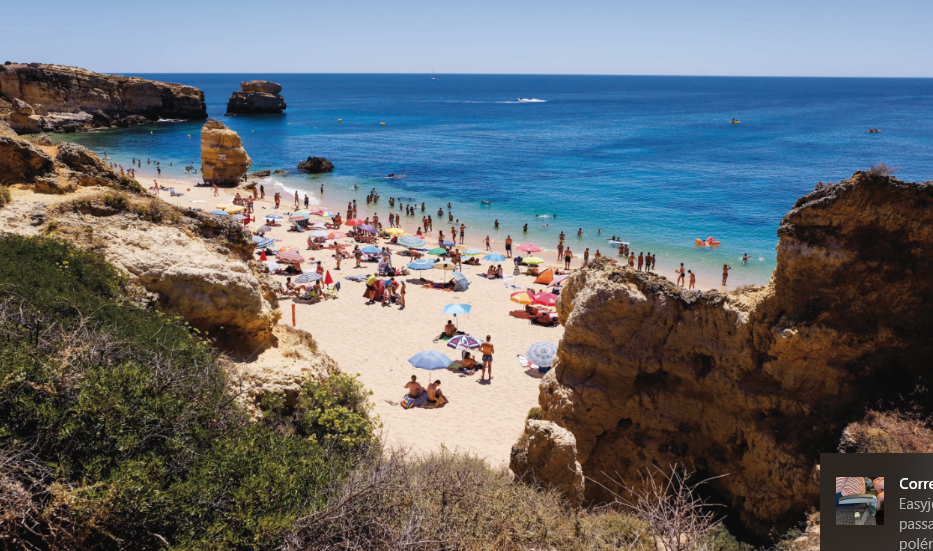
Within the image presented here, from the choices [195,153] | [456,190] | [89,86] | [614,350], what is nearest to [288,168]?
[195,153]

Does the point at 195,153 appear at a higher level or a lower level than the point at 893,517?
higher

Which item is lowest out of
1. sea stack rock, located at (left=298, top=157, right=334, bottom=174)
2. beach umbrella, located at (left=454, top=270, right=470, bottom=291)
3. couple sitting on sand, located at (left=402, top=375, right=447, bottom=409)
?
couple sitting on sand, located at (left=402, top=375, right=447, bottom=409)

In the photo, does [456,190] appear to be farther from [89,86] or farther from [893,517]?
[89,86]

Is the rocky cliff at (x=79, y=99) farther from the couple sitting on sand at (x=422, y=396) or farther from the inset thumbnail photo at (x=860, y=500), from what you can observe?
the inset thumbnail photo at (x=860, y=500)

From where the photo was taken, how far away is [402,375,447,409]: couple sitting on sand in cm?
1478

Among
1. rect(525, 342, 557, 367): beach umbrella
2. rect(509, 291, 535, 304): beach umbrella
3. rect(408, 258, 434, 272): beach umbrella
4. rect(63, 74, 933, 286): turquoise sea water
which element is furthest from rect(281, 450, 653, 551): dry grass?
rect(63, 74, 933, 286): turquoise sea water

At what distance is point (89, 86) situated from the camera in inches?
3201

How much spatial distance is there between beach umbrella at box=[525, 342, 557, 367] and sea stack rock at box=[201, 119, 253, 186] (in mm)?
36479

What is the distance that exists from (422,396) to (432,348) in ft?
12.1

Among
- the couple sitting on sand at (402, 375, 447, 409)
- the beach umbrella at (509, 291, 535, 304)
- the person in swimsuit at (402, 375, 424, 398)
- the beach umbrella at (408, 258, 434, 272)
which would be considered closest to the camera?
the couple sitting on sand at (402, 375, 447, 409)

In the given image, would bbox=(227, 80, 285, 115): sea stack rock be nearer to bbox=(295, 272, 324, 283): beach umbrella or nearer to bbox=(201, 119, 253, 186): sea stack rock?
bbox=(201, 119, 253, 186): sea stack rock

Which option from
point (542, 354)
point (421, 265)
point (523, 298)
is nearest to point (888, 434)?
point (542, 354)

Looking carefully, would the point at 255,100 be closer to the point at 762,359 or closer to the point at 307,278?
the point at 307,278

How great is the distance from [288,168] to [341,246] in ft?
107
